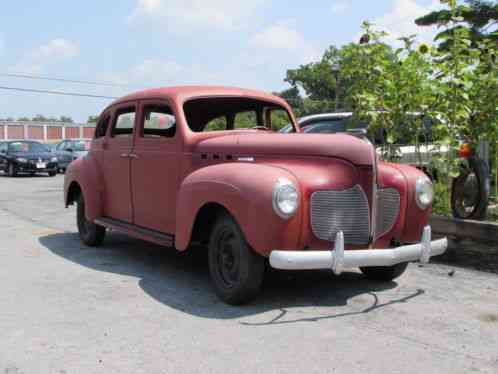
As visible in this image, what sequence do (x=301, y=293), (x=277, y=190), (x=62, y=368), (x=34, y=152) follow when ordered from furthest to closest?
(x=34, y=152), (x=301, y=293), (x=277, y=190), (x=62, y=368)

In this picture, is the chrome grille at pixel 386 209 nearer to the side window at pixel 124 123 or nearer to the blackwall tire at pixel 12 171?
the side window at pixel 124 123

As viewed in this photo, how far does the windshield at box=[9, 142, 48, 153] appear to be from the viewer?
2438cm

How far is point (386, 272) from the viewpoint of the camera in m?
5.77

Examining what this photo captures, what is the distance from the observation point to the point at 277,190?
4.53 meters

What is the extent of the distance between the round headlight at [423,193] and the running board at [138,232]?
2271 millimetres

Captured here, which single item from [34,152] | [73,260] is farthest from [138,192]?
[34,152]

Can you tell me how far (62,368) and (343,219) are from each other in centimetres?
234

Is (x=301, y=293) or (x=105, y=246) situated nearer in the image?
(x=301, y=293)

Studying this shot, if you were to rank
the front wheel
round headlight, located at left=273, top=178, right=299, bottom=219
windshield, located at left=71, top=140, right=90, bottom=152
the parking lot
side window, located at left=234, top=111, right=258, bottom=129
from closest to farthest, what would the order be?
the parking lot
round headlight, located at left=273, top=178, right=299, bottom=219
the front wheel
side window, located at left=234, top=111, right=258, bottom=129
windshield, located at left=71, top=140, right=90, bottom=152

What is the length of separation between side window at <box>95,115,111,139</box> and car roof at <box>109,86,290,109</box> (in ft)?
2.16

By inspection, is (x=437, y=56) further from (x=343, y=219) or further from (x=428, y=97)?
(x=343, y=219)

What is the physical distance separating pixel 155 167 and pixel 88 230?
1.88 meters

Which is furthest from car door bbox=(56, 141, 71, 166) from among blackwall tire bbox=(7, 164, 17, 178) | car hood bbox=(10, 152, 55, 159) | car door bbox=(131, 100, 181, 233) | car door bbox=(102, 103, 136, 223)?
car door bbox=(131, 100, 181, 233)

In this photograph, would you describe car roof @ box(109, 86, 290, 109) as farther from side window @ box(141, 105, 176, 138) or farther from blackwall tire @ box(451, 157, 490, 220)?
blackwall tire @ box(451, 157, 490, 220)
